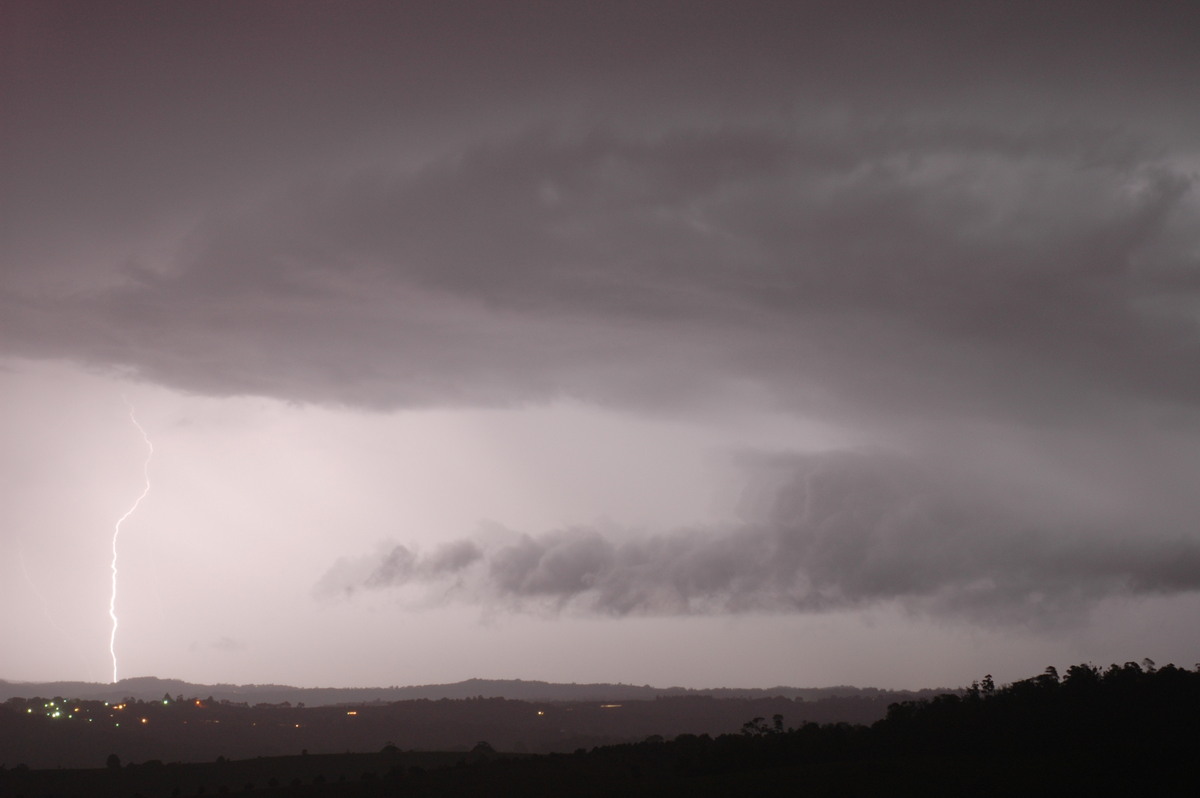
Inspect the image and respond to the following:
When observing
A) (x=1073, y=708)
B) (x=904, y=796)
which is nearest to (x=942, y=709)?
(x=1073, y=708)

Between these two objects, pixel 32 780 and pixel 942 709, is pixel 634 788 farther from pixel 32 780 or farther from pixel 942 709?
pixel 32 780

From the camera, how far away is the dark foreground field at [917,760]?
9800cm

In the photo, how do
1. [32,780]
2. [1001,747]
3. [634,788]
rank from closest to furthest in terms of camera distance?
[634,788] → [1001,747] → [32,780]

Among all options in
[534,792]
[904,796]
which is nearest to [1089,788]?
[904,796]

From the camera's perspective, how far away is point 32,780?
164625 mm

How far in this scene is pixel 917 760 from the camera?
117 meters

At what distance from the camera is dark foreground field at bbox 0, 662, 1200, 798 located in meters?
98.0

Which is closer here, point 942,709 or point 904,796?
point 904,796

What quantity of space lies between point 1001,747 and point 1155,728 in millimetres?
19028

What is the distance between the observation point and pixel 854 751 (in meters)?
129

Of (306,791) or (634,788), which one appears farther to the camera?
(306,791)

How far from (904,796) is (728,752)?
4524 centimetres

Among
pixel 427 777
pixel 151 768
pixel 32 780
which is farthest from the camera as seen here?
pixel 151 768

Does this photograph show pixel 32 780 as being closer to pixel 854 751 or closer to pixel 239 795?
pixel 239 795
